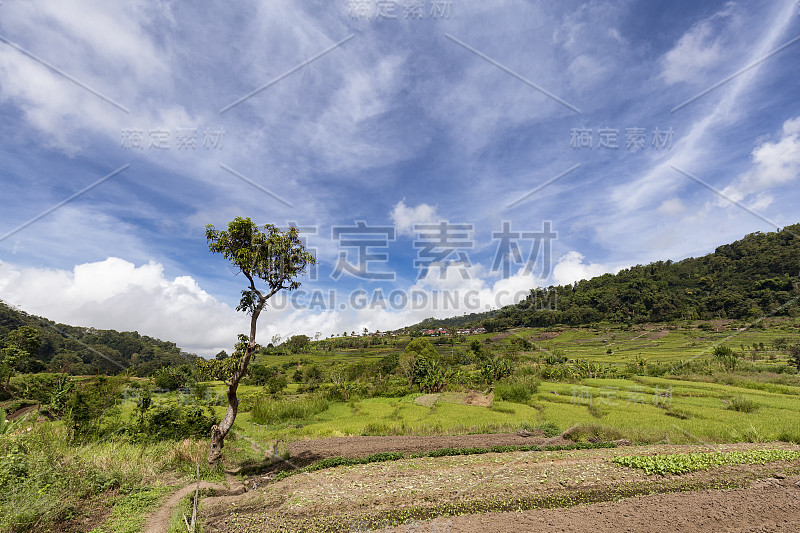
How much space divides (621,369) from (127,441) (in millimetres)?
56466

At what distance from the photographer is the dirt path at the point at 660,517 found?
880 cm

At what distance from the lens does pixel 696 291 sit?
112 m

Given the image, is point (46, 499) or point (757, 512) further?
point (757, 512)

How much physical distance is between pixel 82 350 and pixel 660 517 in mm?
99819

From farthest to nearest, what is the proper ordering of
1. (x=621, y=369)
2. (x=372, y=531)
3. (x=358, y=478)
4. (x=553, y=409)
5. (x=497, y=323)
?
(x=497, y=323)
(x=621, y=369)
(x=553, y=409)
(x=358, y=478)
(x=372, y=531)

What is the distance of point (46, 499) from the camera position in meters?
7.82

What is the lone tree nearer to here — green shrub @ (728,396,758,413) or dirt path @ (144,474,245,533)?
dirt path @ (144,474,245,533)

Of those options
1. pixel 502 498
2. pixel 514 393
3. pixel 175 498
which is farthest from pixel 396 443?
pixel 514 393

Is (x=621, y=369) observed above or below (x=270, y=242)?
below

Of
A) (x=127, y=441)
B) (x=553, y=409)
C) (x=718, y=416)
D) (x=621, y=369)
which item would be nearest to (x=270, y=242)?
(x=127, y=441)


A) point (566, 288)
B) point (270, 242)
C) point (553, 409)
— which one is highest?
point (566, 288)

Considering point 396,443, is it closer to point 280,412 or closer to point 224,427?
point 224,427

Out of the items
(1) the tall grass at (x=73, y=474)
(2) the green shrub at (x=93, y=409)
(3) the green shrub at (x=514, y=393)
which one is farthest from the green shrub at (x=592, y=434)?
(2) the green shrub at (x=93, y=409)

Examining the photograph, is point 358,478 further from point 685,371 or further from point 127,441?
point 685,371
